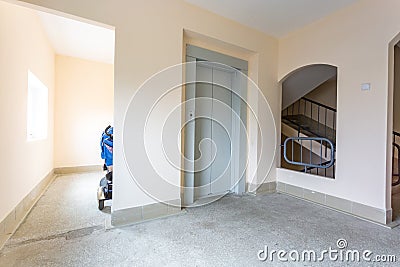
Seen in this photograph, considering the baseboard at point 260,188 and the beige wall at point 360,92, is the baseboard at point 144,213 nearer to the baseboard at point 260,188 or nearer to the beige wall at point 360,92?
the baseboard at point 260,188

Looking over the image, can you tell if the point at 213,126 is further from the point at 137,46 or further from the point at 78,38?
the point at 78,38

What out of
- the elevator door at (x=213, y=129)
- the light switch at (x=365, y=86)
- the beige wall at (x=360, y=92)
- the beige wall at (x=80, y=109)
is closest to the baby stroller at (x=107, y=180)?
the elevator door at (x=213, y=129)

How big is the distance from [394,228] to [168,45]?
336 cm

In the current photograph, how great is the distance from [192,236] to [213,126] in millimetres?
1865

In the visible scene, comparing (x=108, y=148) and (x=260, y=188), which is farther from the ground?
(x=108, y=148)

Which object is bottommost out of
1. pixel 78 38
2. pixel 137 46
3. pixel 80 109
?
pixel 80 109

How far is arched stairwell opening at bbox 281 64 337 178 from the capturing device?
4203 mm

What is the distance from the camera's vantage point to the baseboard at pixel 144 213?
2.45 m

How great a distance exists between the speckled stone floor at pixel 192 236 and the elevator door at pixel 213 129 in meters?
0.54

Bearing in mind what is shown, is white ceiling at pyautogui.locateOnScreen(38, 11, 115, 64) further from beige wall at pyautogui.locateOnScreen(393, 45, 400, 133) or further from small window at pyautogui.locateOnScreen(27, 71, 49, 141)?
beige wall at pyautogui.locateOnScreen(393, 45, 400, 133)

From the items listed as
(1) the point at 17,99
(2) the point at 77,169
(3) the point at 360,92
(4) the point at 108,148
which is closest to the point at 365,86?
(3) the point at 360,92

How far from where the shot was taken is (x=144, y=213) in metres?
2.62

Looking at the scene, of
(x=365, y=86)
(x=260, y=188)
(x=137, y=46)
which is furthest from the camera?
(x=260, y=188)

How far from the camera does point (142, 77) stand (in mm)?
2566
